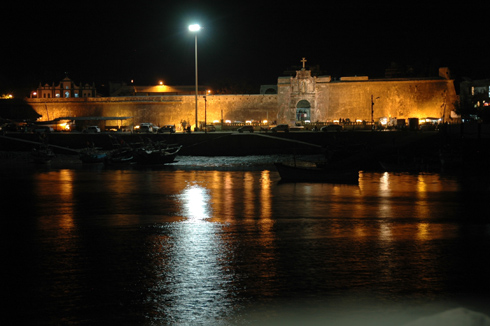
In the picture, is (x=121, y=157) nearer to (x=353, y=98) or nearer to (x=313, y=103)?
(x=313, y=103)

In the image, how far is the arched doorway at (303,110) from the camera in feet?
196

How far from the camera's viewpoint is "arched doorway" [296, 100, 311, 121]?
5975cm

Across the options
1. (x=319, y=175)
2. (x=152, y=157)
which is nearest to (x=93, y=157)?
(x=152, y=157)

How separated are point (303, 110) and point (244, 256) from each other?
163 feet

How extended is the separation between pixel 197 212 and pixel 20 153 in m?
31.1

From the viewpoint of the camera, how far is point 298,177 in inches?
999

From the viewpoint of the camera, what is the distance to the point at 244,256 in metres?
11.3

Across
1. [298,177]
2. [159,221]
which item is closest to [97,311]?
[159,221]

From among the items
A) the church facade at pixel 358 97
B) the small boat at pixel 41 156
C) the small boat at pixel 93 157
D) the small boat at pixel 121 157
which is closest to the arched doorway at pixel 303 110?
the church facade at pixel 358 97

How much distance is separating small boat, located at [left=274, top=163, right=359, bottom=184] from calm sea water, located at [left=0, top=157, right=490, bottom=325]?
8.73 ft

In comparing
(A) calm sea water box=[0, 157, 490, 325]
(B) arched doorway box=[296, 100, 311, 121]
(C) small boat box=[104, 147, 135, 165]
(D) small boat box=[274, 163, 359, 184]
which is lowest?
(A) calm sea water box=[0, 157, 490, 325]

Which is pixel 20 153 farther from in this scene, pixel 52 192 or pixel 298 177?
pixel 298 177

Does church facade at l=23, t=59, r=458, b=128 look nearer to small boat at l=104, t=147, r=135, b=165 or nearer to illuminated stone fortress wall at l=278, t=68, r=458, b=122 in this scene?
illuminated stone fortress wall at l=278, t=68, r=458, b=122

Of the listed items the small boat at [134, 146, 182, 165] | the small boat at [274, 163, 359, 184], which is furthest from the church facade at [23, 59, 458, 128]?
the small boat at [274, 163, 359, 184]
